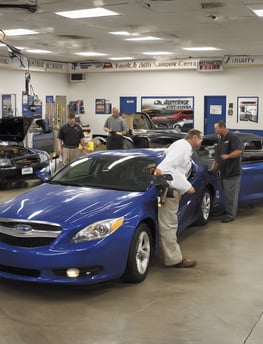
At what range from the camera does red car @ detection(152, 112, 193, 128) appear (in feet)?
68.6

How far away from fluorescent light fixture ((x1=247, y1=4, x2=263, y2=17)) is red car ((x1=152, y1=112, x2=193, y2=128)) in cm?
1113

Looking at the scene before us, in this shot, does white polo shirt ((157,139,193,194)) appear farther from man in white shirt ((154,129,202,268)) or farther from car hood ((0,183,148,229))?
→ car hood ((0,183,148,229))

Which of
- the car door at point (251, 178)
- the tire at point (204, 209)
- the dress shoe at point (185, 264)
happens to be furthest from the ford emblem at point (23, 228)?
the car door at point (251, 178)

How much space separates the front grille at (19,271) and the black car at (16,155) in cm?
631

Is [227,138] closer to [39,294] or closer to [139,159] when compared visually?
[139,159]

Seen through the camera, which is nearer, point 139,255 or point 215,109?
point 139,255

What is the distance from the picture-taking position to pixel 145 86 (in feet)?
→ 71.5

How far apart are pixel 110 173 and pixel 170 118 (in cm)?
1559

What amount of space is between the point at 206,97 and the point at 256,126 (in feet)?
8.26

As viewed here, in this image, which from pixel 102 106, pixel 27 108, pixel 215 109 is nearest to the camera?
pixel 27 108

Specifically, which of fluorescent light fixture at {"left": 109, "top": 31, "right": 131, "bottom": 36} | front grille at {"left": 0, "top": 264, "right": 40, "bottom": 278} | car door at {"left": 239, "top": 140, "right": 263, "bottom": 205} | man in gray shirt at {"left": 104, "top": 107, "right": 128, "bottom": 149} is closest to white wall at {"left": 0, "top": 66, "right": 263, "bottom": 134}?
man in gray shirt at {"left": 104, "top": 107, "right": 128, "bottom": 149}

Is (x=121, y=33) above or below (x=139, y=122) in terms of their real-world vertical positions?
above

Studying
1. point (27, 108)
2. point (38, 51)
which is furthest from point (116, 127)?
point (27, 108)

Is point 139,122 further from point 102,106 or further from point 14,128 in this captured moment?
point 102,106
